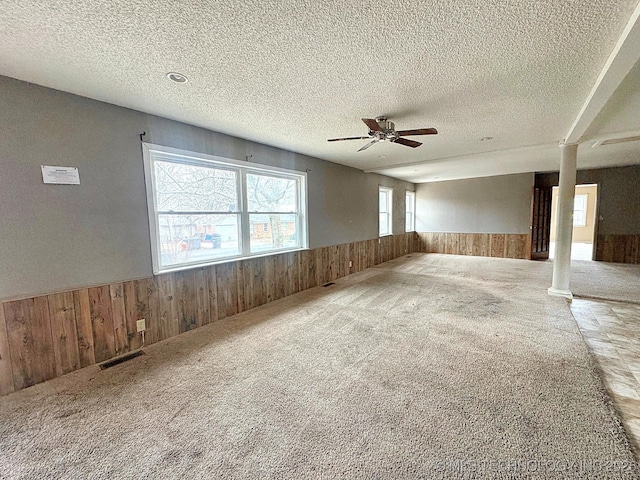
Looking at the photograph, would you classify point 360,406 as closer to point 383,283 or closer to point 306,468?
point 306,468

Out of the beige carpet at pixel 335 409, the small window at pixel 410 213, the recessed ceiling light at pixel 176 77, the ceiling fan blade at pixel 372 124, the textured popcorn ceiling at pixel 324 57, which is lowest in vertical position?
the beige carpet at pixel 335 409

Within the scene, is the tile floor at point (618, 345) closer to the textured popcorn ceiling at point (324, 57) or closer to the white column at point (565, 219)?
the white column at point (565, 219)

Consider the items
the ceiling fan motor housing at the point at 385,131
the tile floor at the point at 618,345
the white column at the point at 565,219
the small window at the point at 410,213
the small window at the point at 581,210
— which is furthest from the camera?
the small window at the point at 581,210

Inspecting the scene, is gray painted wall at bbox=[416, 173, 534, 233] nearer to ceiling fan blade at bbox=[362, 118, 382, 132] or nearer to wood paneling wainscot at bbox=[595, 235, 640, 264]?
wood paneling wainscot at bbox=[595, 235, 640, 264]

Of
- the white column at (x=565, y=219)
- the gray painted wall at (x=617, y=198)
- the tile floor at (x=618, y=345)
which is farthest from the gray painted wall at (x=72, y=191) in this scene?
the gray painted wall at (x=617, y=198)

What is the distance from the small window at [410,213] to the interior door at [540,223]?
3204 millimetres

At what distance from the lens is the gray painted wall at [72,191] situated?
84.7 inches

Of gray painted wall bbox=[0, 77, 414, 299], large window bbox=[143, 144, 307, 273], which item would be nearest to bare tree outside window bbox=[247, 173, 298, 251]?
large window bbox=[143, 144, 307, 273]

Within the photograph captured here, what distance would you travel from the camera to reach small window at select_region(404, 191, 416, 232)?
30.4 feet

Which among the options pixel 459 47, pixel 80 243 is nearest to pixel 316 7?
pixel 459 47

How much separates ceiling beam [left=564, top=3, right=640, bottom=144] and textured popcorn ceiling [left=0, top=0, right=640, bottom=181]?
5 cm

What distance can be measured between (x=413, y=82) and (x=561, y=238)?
3655 millimetres

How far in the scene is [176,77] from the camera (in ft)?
7.11

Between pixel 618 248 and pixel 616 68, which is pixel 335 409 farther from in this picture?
pixel 618 248
